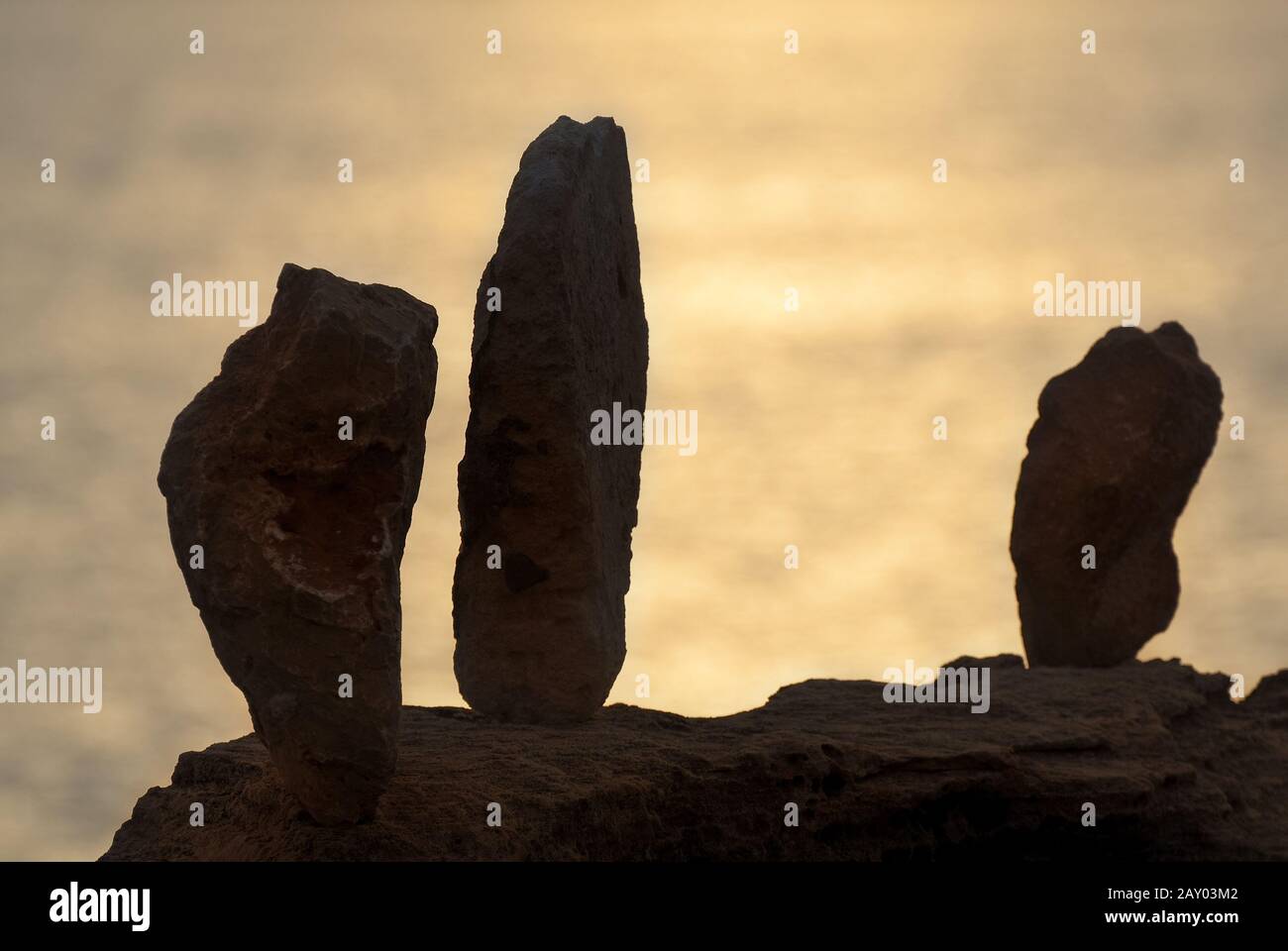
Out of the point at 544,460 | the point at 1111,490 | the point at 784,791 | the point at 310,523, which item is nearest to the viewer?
the point at 310,523

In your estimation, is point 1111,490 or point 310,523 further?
point 1111,490

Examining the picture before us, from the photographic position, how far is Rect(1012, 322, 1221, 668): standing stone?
38.9ft

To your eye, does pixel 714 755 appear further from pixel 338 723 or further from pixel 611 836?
pixel 338 723

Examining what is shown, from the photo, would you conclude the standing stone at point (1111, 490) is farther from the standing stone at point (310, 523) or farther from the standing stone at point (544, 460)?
the standing stone at point (310, 523)

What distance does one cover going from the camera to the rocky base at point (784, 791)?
24.0 feet

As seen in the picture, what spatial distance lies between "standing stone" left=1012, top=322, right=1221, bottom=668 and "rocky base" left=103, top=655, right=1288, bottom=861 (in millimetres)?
1630

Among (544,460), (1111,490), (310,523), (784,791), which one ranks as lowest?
(784,791)

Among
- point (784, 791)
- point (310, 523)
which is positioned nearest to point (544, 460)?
point (784, 791)

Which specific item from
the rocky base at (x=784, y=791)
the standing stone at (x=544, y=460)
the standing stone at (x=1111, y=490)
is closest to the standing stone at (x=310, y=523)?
the rocky base at (x=784, y=791)

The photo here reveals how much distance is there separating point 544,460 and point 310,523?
1.92 meters

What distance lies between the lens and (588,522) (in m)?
8.71

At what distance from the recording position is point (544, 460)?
8.62 metres

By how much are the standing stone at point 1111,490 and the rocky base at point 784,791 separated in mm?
1630

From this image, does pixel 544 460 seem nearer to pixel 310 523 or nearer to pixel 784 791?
pixel 784 791
